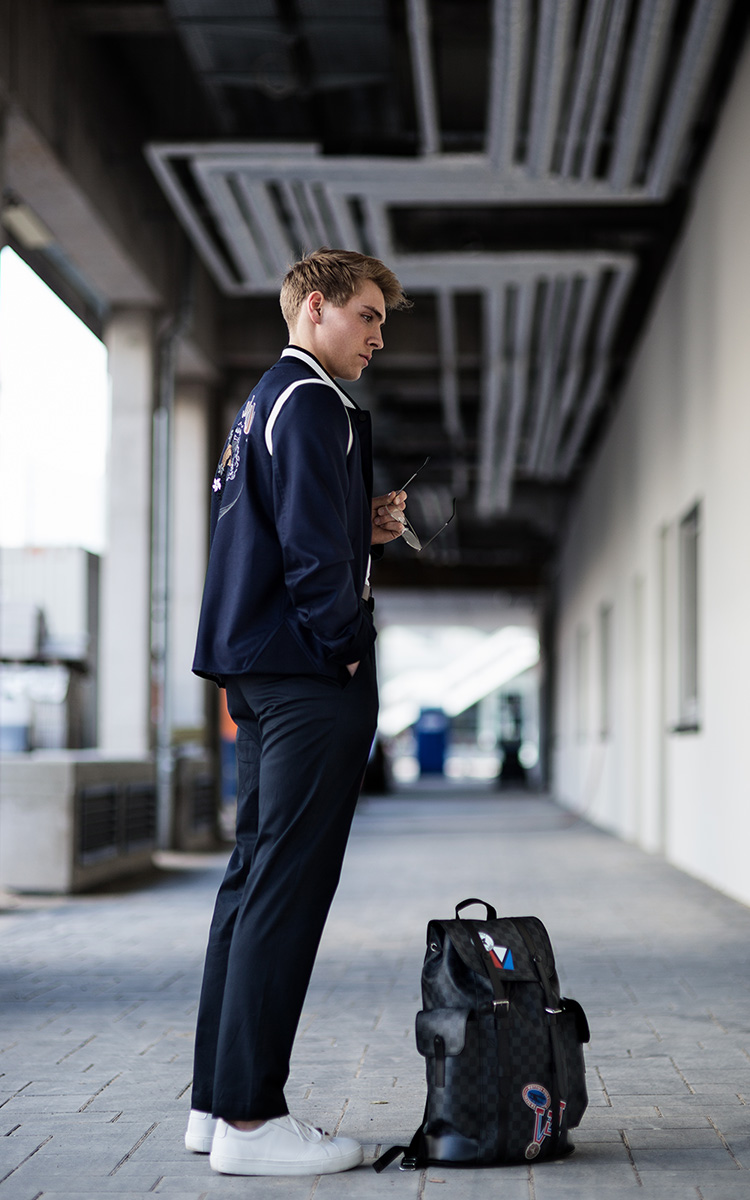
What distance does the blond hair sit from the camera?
2664 mm

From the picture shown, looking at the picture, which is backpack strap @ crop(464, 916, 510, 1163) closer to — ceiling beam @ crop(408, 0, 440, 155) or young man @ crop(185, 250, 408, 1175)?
young man @ crop(185, 250, 408, 1175)

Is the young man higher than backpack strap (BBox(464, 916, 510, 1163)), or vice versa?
the young man

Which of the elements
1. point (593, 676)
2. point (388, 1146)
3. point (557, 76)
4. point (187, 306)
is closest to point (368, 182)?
point (557, 76)

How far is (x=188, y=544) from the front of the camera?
12.3 m

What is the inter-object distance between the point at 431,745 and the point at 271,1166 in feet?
→ 124

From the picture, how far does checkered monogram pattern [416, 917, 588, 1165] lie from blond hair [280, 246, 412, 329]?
1.21 metres

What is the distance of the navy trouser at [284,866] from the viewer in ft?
8.06

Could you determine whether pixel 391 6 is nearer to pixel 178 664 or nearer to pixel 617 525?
pixel 178 664

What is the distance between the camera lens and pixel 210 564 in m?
2.61

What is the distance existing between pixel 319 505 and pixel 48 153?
5.67 metres

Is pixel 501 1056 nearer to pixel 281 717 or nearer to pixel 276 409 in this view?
pixel 281 717

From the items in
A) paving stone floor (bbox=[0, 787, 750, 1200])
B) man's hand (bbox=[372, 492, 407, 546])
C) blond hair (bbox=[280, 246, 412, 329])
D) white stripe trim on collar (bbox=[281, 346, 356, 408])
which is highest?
blond hair (bbox=[280, 246, 412, 329])

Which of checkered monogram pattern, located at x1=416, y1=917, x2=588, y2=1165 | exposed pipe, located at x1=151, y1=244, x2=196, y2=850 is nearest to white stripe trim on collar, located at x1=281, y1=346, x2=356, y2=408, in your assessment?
checkered monogram pattern, located at x1=416, y1=917, x2=588, y2=1165

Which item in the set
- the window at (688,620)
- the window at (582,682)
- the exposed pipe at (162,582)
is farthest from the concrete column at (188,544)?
the window at (582,682)
